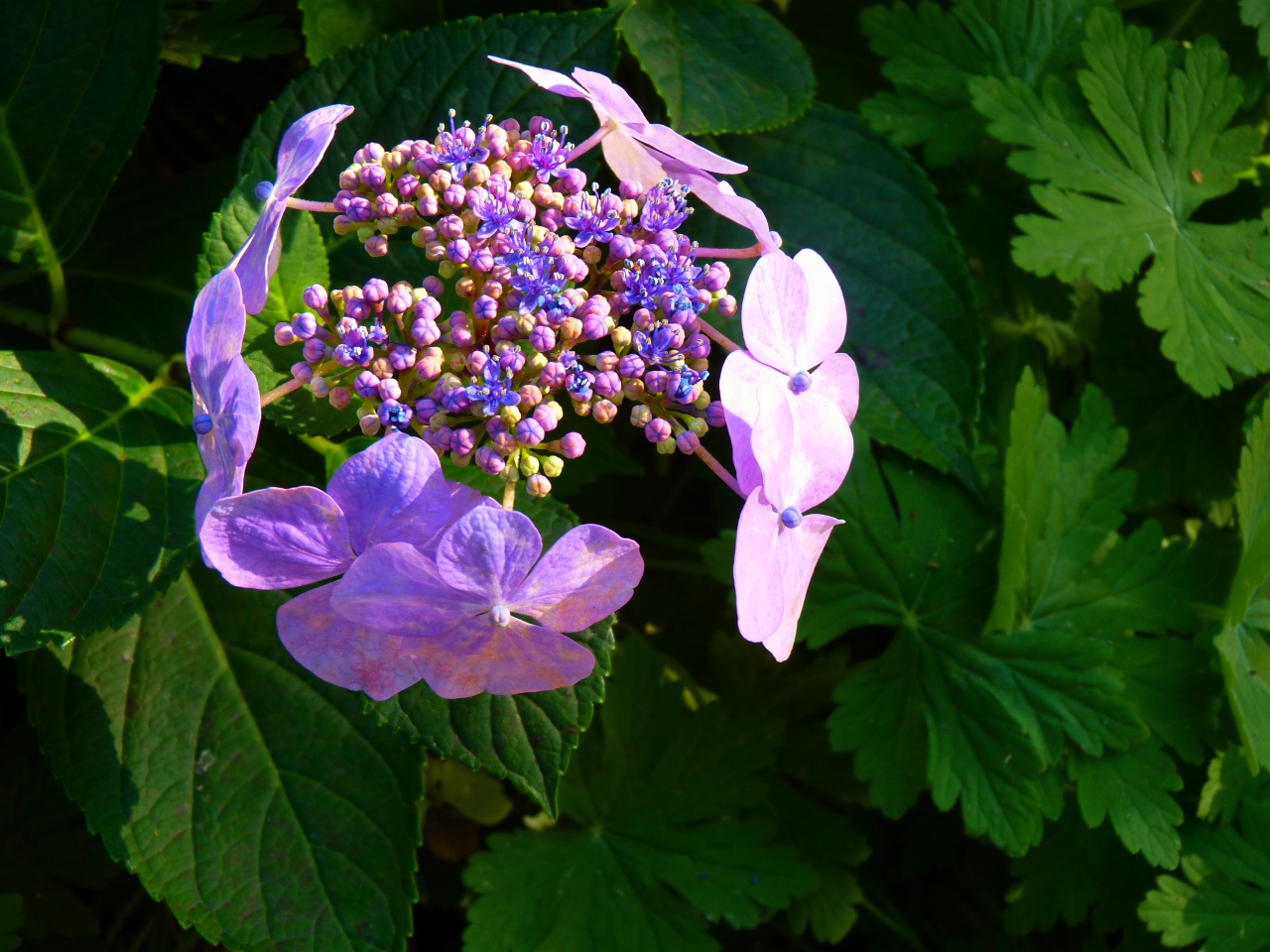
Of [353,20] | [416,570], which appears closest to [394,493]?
[416,570]

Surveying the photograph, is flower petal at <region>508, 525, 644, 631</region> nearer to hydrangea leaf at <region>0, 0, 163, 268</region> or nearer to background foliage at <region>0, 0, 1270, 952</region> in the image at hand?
background foliage at <region>0, 0, 1270, 952</region>

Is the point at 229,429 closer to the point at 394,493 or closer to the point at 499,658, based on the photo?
the point at 394,493

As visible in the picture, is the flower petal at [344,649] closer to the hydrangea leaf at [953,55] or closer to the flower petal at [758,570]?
the flower petal at [758,570]

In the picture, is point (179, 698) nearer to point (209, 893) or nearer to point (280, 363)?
point (209, 893)

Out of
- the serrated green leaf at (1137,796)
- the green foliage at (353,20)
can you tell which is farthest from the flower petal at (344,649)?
the serrated green leaf at (1137,796)

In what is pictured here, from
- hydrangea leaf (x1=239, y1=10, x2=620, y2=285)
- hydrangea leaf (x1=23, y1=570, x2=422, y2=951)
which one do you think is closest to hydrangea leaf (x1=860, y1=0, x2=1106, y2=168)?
hydrangea leaf (x1=239, y1=10, x2=620, y2=285)
